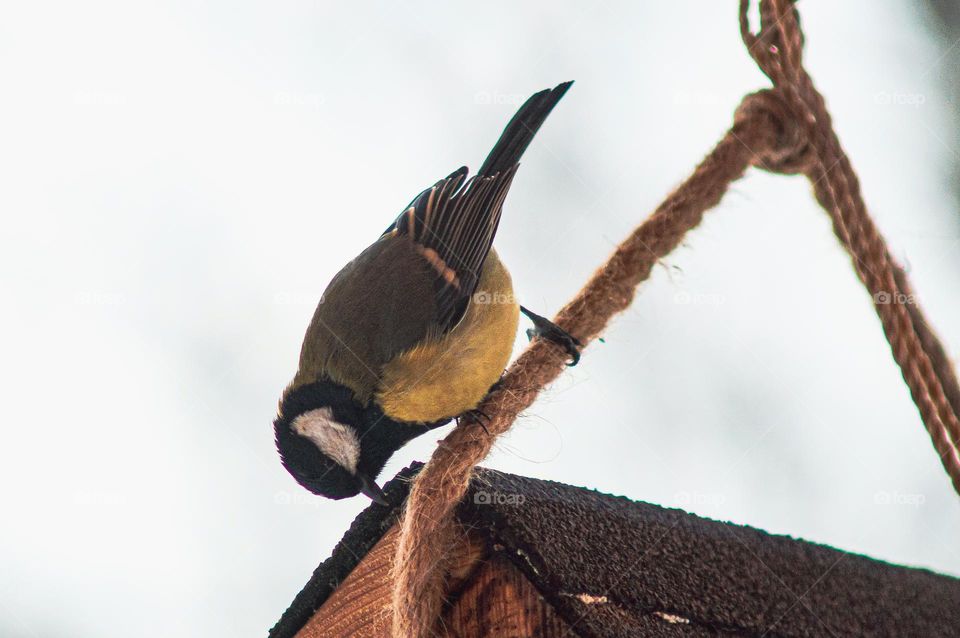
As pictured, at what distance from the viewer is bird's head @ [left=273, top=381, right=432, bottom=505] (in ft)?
5.85

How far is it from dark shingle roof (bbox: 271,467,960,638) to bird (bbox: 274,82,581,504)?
0.52 metres

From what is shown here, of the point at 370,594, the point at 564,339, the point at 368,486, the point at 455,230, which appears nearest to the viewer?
the point at 370,594

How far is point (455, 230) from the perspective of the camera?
210 cm

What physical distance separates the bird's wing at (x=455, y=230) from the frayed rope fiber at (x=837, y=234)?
0.88 m

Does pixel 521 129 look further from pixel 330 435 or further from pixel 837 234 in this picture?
pixel 837 234

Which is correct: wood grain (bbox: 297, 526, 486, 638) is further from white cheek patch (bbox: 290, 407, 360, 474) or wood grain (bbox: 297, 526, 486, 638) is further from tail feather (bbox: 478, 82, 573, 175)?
tail feather (bbox: 478, 82, 573, 175)

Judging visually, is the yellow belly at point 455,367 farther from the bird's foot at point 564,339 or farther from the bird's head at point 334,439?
the bird's foot at point 564,339

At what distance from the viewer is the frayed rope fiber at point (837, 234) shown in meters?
1.00

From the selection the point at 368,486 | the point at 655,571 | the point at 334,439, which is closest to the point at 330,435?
the point at 334,439

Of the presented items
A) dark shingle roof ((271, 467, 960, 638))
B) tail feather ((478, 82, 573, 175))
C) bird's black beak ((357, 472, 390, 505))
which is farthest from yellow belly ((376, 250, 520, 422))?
dark shingle roof ((271, 467, 960, 638))

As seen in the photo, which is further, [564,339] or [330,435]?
[330,435]

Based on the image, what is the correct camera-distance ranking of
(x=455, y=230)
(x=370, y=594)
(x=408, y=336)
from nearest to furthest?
(x=370, y=594)
(x=408, y=336)
(x=455, y=230)

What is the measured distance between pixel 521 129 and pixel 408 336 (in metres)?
0.57

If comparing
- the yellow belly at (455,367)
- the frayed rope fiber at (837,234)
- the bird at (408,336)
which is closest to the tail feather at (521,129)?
the bird at (408,336)
